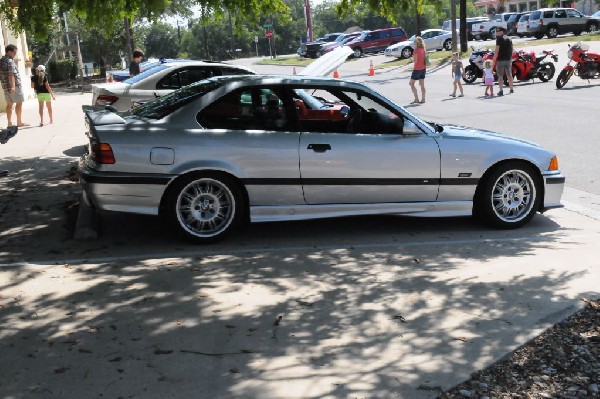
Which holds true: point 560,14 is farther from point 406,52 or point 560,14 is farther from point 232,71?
point 232,71

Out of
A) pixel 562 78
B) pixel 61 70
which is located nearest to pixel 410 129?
pixel 562 78

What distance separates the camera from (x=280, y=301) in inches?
222

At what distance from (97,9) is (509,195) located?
6.12 metres

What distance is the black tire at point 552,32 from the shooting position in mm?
51406

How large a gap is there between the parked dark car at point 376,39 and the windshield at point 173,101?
5461 centimetres

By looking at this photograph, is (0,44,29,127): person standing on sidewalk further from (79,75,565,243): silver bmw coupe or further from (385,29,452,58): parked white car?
(385,29,452,58): parked white car

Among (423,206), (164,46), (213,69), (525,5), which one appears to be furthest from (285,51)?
(423,206)

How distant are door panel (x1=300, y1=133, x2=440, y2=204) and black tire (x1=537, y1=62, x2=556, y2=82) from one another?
2050 cm

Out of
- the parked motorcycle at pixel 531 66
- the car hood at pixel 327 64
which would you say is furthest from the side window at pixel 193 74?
the parked motorcycle at pixel 531 66

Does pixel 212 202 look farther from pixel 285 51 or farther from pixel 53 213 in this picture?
pixel 285 51

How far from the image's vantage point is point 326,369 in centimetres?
447

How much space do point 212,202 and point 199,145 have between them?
53 centimetres

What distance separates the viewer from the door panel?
7312 millimetres

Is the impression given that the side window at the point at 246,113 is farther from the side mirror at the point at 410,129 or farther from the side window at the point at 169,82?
the side window at the point at 169,82
